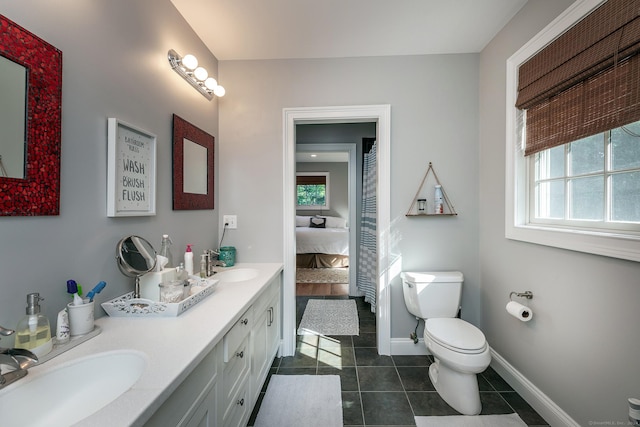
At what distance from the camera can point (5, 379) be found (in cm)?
65

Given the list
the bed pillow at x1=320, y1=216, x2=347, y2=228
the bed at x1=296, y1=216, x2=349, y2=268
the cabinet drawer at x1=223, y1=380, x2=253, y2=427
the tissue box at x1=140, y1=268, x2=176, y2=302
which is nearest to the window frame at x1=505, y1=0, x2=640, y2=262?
the cabinet drawer at x1=223, y1=380, x2=253, y2=427

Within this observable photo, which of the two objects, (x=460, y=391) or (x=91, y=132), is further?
(x=460, y=391)

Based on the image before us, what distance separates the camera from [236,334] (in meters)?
1.23

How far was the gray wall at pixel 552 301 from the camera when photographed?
45.6 inches

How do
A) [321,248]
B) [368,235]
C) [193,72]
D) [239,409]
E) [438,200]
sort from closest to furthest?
[239,409] < [193,72] < [438,200] < [368,235] < [321,248]

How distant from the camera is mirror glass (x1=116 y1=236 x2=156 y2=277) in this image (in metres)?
1.17

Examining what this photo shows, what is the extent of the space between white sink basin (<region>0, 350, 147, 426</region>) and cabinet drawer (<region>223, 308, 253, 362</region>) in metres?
0.36

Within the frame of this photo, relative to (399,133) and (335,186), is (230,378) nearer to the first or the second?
(399,133)

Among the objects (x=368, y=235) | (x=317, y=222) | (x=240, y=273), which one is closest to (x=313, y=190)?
(x=317, y=222)

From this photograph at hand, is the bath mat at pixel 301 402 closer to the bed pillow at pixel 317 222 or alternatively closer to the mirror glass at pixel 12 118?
the mirror glass at pixel 12 118

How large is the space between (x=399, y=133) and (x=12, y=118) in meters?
2.12

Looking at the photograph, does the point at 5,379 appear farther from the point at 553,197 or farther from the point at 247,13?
the point at 553,197

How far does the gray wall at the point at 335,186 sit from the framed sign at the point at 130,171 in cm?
578

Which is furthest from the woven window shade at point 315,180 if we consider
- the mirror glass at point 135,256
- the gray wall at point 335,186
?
the mirror glass at point 135,256
